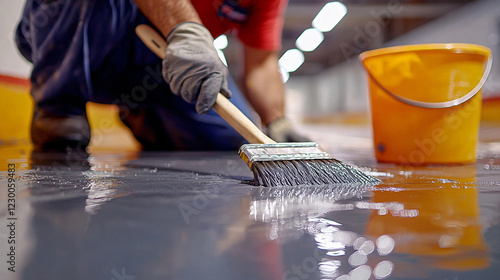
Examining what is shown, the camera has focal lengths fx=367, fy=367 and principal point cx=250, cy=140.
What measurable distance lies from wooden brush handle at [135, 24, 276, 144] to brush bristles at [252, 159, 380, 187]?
96mm

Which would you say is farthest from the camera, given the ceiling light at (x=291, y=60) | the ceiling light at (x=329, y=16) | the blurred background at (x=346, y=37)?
the ceiling light at (x=291, y=60)

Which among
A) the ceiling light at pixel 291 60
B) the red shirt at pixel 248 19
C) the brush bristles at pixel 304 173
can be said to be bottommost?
the brush bristles at pixel 304 173

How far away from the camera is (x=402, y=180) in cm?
78

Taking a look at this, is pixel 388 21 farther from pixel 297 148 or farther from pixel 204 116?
pixel 297 148

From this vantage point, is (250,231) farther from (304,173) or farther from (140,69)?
(140,69)

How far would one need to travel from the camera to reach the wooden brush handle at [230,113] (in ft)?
2.87

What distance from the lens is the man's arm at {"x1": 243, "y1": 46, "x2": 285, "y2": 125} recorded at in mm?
1742

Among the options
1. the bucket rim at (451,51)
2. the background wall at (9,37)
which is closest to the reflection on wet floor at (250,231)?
the bucket rim at (451,51)

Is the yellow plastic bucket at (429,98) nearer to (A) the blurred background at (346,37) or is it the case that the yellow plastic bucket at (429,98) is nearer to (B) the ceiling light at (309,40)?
(A) the blurred background at (346,37)

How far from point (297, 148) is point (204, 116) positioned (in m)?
0.82

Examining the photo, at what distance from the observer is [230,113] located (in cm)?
93

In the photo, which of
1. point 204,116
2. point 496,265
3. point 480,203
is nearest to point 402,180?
point 480,203

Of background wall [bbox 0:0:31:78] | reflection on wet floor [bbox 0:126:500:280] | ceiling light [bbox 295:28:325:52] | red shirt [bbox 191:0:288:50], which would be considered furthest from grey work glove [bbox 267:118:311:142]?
ceiling light [bbox 295:28:325:52]

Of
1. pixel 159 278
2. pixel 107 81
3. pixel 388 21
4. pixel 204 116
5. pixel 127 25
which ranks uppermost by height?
pixel 388 21
